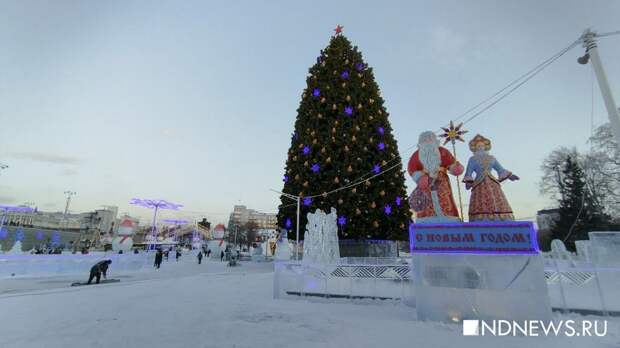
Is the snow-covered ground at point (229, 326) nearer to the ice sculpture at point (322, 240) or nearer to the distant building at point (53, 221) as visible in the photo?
the ice sculpture at point (322, 240)

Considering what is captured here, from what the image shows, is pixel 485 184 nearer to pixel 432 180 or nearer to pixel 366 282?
pixel 432 180

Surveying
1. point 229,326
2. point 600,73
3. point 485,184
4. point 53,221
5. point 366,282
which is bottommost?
point 229,326

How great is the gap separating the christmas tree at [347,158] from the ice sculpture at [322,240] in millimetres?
2372

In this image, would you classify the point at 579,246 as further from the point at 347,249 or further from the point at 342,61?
the point at 342,61

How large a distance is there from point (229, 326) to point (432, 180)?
608 centimetres

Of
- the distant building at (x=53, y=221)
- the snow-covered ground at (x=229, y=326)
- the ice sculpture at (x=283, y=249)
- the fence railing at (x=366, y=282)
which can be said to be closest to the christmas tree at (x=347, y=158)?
the ice sculpture at (x=283, y=249)

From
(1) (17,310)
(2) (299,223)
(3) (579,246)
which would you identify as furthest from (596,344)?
(2) (299,223)

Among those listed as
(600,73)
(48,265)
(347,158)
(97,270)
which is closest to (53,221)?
(48,265)

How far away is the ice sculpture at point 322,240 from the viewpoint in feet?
55.7

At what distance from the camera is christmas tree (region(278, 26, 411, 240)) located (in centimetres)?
2006

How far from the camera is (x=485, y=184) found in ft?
23.8

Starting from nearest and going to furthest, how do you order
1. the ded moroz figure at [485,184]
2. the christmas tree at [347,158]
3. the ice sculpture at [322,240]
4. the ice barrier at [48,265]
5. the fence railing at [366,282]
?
the ded moroz figure at [485,184], the fence railing at [366,282], the ice barrier at [48,265], the ice sculpture at [322,240], the christmas tree at [347,158]

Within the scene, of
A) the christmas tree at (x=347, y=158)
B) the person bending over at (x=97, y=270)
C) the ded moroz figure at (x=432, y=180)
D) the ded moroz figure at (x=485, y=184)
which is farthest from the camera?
the christmas tree at (x=347, y=158)

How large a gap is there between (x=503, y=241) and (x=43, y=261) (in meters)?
24.2
